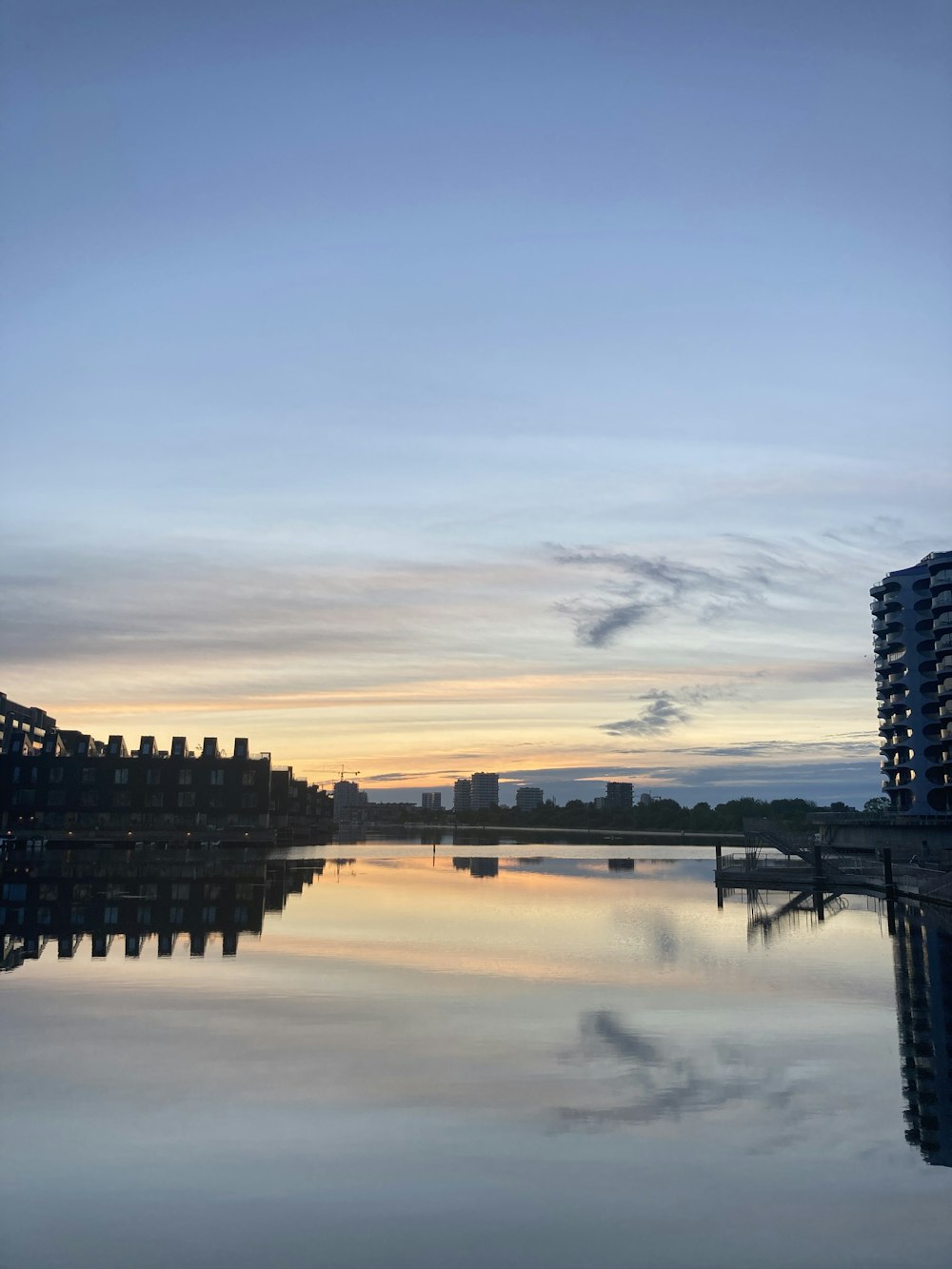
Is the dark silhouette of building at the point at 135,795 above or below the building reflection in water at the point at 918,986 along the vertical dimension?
above

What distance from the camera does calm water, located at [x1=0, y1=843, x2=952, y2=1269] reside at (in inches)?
598

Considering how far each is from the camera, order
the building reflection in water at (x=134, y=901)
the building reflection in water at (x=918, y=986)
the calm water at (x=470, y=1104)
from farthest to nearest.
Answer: the building reflection in water at (x=134, y=901)
the building reflection in water at (x=918, y=986)
the calm water at (x=470, y=1104)

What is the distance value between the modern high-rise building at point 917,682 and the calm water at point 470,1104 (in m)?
89.3

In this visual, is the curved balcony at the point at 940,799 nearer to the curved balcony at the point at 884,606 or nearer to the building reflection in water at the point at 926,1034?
the curved balcony at the point at 884,606

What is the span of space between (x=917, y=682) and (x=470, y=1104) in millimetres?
131297

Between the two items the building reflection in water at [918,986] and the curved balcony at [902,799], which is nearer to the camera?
the building reflection in water at [918,986]

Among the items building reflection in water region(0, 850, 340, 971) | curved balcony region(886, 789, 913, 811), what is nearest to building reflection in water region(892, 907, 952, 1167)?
building reflection in water region(0, 850, 340, 971)

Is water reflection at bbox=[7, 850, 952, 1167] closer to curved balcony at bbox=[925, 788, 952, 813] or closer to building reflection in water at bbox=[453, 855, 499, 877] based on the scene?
building reflection in water at bbox=[453, 855, 499, 877]

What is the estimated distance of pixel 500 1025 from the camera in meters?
29.2

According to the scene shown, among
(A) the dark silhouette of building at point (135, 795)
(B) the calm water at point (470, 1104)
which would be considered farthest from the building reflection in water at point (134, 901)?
(A) the dark silhouette of building at point (135, 795)

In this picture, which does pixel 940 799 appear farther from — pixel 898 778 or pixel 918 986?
pixel 918 986

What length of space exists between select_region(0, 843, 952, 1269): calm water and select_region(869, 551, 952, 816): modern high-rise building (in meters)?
89.3

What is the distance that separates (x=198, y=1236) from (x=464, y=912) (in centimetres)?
5106

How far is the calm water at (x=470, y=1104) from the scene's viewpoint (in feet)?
Result: 49.8
